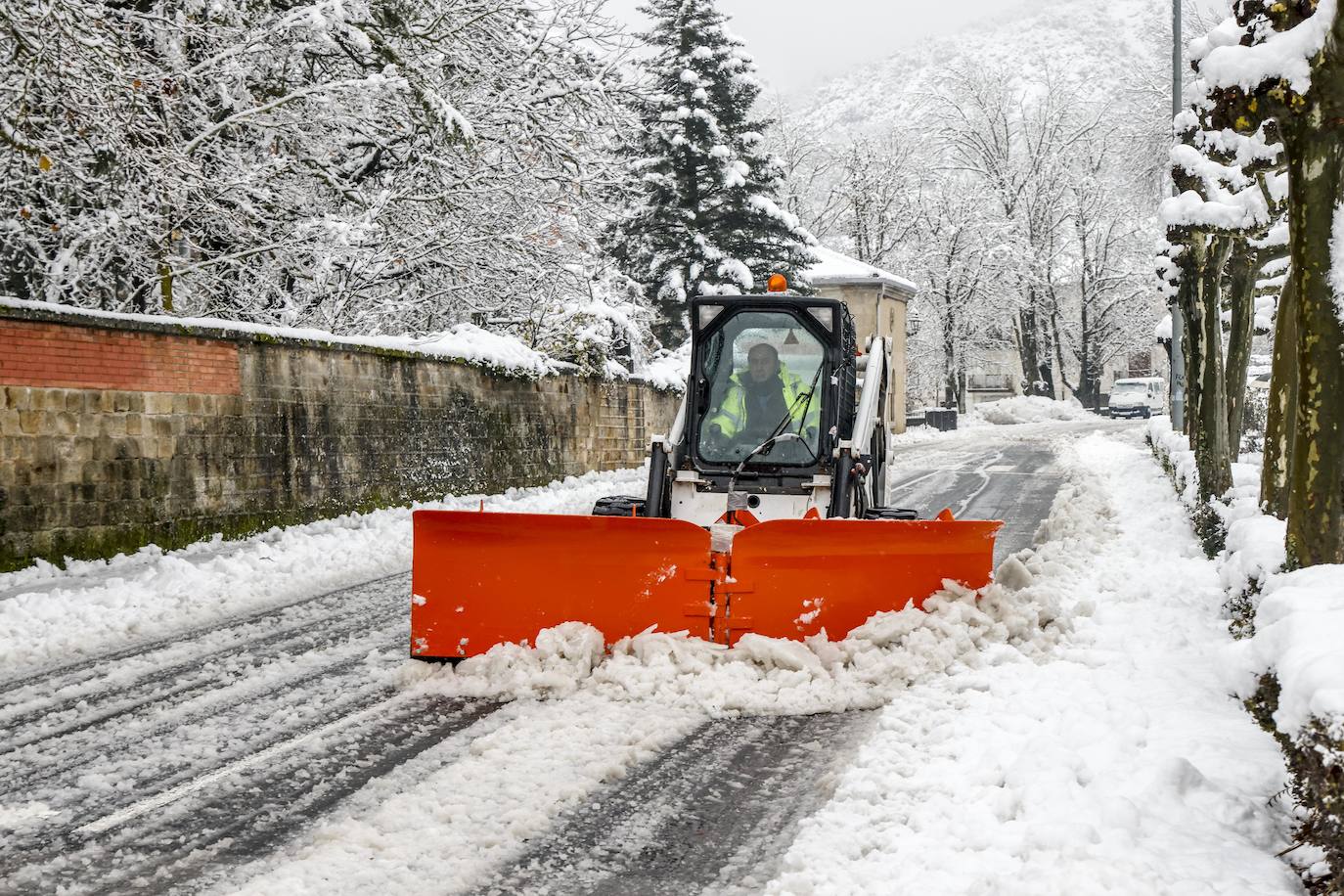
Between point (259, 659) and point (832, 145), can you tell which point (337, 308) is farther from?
point (832, 145)

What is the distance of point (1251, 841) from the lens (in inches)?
149

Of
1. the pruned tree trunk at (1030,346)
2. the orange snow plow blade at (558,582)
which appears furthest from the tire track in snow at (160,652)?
the pruned tree trunk at (1030,346)

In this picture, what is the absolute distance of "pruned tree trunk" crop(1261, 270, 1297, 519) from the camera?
29.5 feet

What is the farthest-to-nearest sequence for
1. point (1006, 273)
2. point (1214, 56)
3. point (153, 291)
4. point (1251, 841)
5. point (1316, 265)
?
point (1006, 273)
point (153, 291)
point (1214, 56)
point (1316, 265)
point (1251, 841)

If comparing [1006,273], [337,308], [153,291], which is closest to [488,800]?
[153,291]

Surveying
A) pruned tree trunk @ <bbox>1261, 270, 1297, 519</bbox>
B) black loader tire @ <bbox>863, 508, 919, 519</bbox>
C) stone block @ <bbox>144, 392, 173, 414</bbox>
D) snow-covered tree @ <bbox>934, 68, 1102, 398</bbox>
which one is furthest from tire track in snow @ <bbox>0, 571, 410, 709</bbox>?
snow-covered tree @ <bbox>934, 68, 1102, 398</bbox>

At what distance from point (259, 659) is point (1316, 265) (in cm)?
565

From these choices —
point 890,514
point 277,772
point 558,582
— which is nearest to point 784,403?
point 890,514

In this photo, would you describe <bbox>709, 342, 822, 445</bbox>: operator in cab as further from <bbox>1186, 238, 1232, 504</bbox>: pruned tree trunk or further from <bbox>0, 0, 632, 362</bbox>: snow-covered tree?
<bbox>1186, 238, 1232, 504</bbox>: pruned tree trunk

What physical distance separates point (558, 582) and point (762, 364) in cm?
247

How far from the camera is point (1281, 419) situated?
927 centimetres

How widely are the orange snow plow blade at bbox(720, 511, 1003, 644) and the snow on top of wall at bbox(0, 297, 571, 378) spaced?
6319mm

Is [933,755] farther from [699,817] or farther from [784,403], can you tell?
[784,403]

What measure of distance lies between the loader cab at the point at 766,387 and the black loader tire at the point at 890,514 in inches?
16.7
